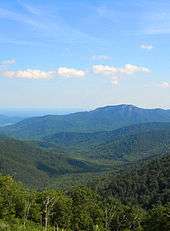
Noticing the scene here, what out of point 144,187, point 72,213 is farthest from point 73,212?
point 144,187

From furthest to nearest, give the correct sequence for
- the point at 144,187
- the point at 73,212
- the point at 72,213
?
the point at 144,187
the point at 73,212
the point at 72,213

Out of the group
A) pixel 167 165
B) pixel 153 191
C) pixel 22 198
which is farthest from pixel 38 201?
pixel 167 165

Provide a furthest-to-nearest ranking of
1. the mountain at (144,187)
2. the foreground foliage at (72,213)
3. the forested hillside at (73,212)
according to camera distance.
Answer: the mountain at (144,187), the foreground foliage at (72,213), the forested hillside at (73,212)

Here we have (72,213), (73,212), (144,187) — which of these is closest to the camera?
(72,213)

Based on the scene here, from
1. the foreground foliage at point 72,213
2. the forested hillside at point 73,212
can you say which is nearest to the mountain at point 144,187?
the forested hillside at point 73,212

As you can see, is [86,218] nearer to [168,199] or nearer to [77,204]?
[77,204]

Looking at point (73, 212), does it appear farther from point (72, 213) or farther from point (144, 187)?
point (144, 187)

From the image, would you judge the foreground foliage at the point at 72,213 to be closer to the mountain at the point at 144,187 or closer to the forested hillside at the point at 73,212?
the forested hillside at the point at 73,212

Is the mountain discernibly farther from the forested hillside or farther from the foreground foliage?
the foreground foliage

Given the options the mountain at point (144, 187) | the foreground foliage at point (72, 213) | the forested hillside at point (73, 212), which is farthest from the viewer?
the mountain at point (144, 187)

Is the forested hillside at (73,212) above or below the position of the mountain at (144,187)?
above

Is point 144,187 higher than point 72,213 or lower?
lower

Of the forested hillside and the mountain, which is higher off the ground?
the forested hillside

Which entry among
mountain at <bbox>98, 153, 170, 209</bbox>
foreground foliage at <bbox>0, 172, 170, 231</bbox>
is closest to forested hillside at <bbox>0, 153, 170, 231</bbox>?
foreground foliage at <bbox>0, 172, 170, 231</bbox>
